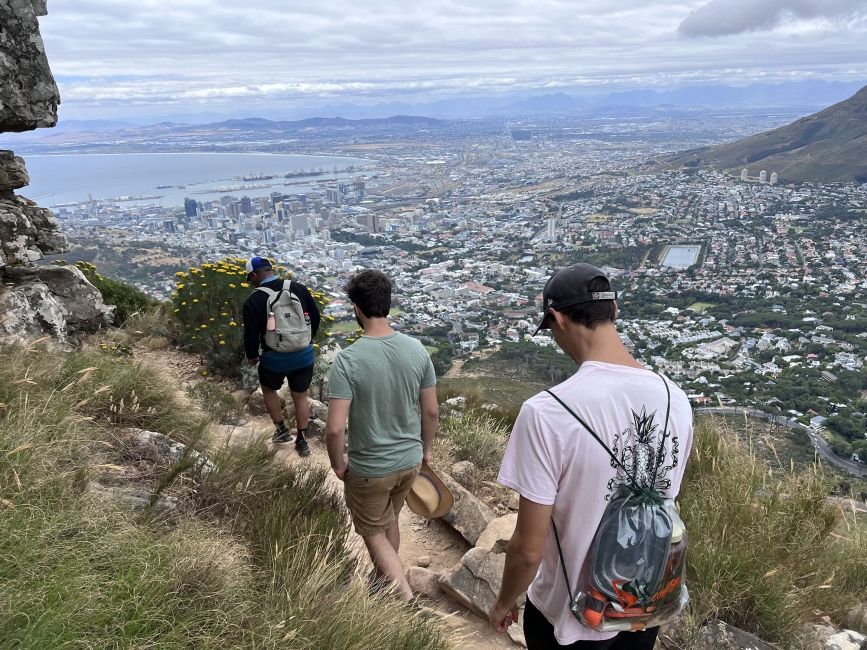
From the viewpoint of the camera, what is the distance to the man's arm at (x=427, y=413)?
2955mm

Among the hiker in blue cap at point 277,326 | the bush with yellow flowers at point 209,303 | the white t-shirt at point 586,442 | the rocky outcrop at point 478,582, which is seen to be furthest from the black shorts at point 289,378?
the white t-shirt at point 586,442

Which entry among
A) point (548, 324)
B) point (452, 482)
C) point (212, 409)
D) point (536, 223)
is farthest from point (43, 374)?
point (536, 223)

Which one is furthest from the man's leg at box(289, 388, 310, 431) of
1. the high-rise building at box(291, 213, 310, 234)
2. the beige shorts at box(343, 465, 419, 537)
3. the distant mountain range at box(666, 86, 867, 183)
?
the distant mountain range at box(666, 86, 867, 183)

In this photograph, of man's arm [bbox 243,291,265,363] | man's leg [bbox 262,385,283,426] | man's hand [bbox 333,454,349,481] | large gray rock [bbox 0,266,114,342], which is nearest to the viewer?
man's hand [bbox 333,454,349,481]

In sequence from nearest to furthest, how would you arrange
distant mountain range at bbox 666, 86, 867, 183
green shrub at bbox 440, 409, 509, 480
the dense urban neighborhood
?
green shrub at bbox 440, 409, 509, 480 < the dense urban neighborhood < distant mountain range at bbox 666, 86, 867, 183

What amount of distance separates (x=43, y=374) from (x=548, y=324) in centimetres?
334

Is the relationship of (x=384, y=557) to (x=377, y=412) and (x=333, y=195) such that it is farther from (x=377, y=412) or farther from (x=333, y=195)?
(x=333, y=195)

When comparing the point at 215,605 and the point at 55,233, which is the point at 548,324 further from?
the point at 55,233

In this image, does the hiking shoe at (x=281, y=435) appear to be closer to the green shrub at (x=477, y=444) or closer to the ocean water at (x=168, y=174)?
the green shrub at (x=477, y=444)

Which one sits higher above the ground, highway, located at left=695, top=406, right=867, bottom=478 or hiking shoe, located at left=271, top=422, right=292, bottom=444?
hiking shoe, located at left=271, top=422, right=292, bottom=444

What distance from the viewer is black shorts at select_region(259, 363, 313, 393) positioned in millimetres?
4496

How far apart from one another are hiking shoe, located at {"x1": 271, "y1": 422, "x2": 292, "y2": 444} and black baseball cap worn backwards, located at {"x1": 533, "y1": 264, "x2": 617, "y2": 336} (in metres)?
3.78

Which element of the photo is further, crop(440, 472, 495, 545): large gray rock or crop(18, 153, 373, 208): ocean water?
crop(18, 153, 373, 208): ocean water

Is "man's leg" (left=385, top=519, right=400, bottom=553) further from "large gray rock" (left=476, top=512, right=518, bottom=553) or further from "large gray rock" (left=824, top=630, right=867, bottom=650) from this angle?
"large gray rock" (left=824, top=630, right=867, bottom=650)
